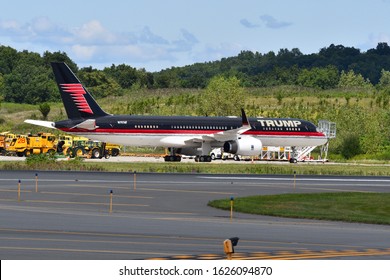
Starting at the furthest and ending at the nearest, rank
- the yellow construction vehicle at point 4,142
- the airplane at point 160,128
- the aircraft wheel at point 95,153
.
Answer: the yellow construction vehicle at point 4,142
the aircraft wheel at point 95,153
the airplane at point 160,128

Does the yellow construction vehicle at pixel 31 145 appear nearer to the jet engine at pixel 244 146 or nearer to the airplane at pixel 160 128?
the airplane at pixel 160 128

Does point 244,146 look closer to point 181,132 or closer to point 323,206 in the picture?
point 181,132

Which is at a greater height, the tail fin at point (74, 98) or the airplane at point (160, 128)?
the tail fin at point (74, 98)

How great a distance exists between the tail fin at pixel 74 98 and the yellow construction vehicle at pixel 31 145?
20.9m

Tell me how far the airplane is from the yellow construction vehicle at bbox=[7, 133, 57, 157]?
1818 cm

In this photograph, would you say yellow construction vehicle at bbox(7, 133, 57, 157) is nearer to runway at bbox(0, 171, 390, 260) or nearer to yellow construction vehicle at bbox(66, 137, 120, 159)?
yellow construction vehicle at bbox(66, 137, 120, 159)

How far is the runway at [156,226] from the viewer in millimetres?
28734

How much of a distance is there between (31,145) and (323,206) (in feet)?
223

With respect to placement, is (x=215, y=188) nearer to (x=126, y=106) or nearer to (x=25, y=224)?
(x=25, y=224)

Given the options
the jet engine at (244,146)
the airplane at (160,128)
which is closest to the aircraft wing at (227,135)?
the airplane at (160,128)

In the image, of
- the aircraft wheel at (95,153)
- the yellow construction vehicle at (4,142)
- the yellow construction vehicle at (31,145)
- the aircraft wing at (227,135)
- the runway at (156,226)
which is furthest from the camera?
the yellow construction vehicle at (4,142)

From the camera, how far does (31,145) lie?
11350cm

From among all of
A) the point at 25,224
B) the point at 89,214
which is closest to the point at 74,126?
the point at 89,214

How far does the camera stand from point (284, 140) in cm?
10144
